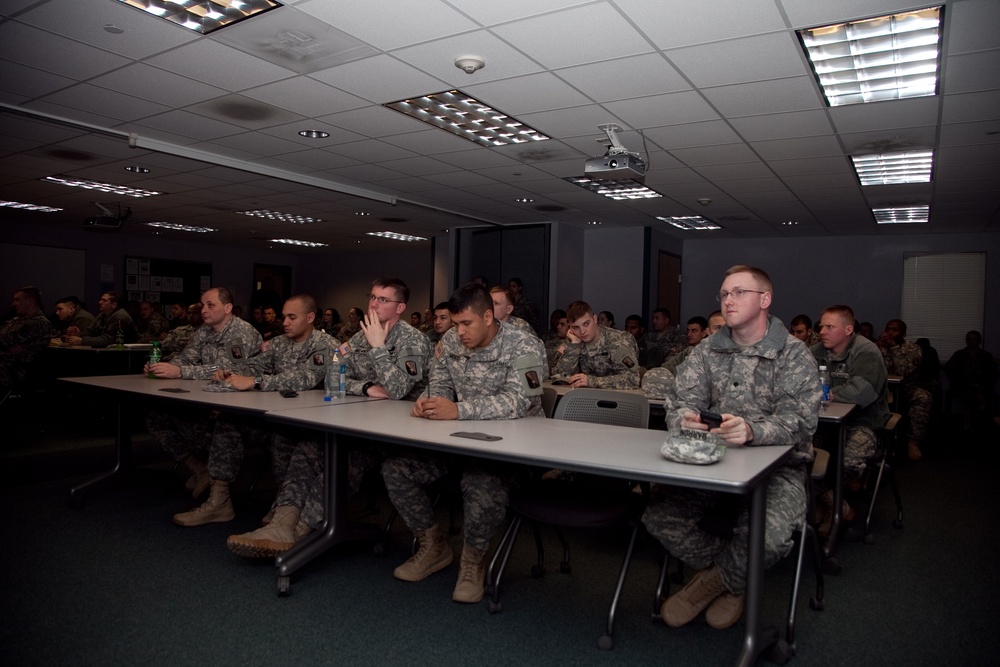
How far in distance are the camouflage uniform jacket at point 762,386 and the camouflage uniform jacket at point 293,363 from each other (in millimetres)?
2305

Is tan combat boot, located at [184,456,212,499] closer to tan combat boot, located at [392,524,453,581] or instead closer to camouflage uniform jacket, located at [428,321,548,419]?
tan combat boot, located at [392,524,453,581]

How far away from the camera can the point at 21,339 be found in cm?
633

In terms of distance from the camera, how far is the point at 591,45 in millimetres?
3773

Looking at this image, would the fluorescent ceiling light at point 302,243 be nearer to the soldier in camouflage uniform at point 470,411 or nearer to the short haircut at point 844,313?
the soldier in camouflage uniform at point 470,411

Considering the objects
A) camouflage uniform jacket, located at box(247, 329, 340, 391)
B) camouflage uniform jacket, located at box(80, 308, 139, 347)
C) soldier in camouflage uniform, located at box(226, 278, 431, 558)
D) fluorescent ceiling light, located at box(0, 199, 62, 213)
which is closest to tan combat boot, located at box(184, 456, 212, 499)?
camouflage uniform jacket, located at box(247, 329, 340, 391)

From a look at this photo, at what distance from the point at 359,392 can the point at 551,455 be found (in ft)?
6.36

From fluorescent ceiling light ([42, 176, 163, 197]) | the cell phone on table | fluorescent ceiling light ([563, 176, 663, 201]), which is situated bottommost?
the cell phone on table

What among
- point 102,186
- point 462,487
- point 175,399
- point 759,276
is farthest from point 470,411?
point 102,186

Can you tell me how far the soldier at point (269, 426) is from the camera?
3.92 metres

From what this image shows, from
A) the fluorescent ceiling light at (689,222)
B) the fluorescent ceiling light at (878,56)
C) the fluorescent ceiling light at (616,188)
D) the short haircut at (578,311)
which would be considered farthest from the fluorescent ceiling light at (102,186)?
the fluorescent ceiling light at (878,56)

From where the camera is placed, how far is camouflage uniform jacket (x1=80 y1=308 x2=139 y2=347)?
7.99m

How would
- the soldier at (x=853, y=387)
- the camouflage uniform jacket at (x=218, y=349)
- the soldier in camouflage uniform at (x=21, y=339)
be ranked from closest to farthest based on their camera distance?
the soldier at (x=853, y=387) → the camouflage uniform jacket at (x=218, y=349) → the soldier in camouflage uniform at (x=21, y=339)

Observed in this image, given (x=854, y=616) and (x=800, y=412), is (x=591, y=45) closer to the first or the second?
(x=800, y=412)

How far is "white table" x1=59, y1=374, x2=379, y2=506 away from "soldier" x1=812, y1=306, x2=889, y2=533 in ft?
9.28
